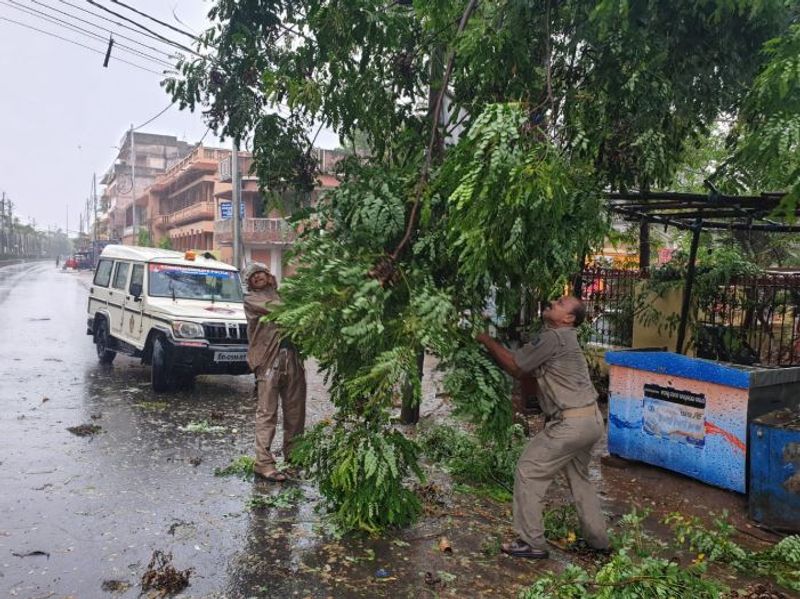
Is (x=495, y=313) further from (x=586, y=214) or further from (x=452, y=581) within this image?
(x=452, y=581)

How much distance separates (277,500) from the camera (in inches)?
202

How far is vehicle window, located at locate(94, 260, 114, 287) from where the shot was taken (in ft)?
36.9

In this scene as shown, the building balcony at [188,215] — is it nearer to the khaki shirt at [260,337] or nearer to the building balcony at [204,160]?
the building balcony at [204,160]

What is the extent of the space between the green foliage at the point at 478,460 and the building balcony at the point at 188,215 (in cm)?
4191

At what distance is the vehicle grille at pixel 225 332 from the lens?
8805 millimetres

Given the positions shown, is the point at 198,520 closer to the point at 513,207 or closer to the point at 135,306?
the point at 513,207

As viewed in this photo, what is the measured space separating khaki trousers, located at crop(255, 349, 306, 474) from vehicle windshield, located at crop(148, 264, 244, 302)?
4.52 m

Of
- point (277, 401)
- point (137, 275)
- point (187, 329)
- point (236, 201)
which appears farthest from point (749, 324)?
point (236, 201)

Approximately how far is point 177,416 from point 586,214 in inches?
232

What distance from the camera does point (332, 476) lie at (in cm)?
441

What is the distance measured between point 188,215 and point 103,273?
39.9m

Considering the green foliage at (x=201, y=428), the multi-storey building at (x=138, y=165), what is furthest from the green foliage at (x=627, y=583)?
the multi-storey building at (x=138, y=165)

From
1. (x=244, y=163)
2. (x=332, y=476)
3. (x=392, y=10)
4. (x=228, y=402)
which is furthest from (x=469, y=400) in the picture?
(x=244, y=163)

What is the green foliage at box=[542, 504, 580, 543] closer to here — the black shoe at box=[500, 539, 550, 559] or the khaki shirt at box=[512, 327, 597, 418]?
the black shoe at box=[500, 539, 550, 559]
